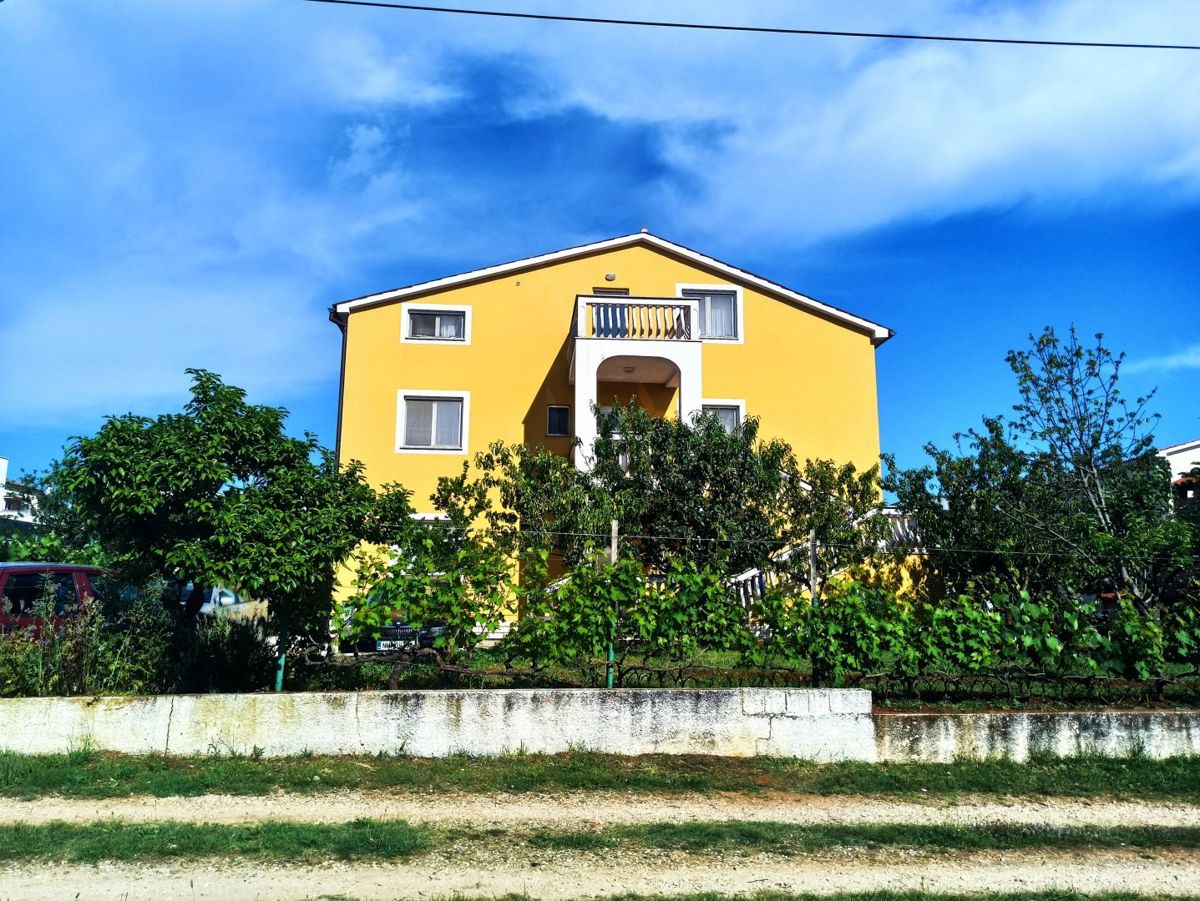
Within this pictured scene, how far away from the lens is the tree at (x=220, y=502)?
27.1 feet

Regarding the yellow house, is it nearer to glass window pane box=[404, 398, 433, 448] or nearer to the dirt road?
glass window pane box=[404, 398, 433, 448]

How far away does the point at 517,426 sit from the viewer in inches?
822

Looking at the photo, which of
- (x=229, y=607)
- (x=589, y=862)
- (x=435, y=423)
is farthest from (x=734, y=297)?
(x=589, y=862)

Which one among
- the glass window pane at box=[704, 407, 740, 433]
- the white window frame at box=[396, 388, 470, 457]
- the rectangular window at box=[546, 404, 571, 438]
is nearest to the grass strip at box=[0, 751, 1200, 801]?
the white window frame at box=[396, 388, 470, 457]

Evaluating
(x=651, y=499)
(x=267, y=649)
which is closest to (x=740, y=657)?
(x=267, y=649)

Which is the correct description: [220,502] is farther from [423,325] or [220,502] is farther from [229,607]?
[423,325]

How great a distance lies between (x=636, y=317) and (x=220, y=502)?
12.8m

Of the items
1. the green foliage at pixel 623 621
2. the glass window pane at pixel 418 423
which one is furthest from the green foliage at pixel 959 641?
the glass window pane at pixel 418 423

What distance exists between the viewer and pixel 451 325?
21359mm

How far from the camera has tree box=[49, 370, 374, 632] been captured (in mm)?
8250

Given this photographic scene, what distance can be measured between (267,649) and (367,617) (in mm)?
1772

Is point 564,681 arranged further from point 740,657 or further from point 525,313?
point 525,313

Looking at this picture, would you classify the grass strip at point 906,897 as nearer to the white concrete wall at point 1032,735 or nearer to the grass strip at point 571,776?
the grass strip at point 571,776

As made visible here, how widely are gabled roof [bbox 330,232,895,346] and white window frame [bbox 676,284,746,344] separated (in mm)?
290
